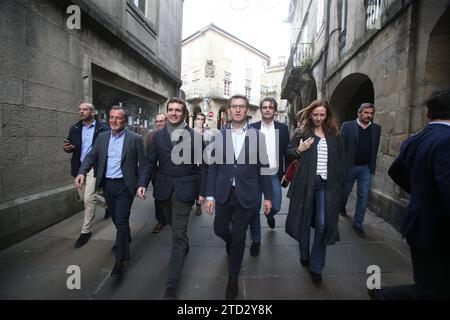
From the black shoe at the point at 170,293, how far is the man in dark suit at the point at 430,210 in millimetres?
1858

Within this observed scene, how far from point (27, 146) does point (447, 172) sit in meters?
4.60

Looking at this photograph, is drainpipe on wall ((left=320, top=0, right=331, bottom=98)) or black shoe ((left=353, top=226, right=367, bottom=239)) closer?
black shoe ((left=353, top=226, right=367, bottom=239))

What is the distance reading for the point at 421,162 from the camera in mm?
1684

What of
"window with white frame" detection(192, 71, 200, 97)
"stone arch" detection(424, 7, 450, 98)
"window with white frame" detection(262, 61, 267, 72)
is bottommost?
"stone arch" detection(424, 7, 450, 98)

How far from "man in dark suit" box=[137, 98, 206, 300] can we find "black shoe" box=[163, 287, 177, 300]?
0.20 m

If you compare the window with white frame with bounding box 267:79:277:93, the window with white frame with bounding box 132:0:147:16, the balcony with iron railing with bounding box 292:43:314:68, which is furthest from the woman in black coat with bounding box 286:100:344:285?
the window with white frame with bounding box 267:79:277:93

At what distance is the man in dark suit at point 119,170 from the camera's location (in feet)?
8.77

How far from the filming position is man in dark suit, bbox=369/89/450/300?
161 cm

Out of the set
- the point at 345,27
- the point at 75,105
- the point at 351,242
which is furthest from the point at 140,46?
the point at 351,242

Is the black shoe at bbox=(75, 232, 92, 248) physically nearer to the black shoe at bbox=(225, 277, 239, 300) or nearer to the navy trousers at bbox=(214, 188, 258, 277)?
the navy trousers at bbox=(214, 188, 258, 277)

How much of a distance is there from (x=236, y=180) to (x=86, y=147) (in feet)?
8.02

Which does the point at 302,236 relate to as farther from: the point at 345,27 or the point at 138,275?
the point at 345,27

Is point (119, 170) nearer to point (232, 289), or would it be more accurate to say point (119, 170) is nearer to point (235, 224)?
point (235, 224)

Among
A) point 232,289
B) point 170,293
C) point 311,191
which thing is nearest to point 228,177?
point 311,191
